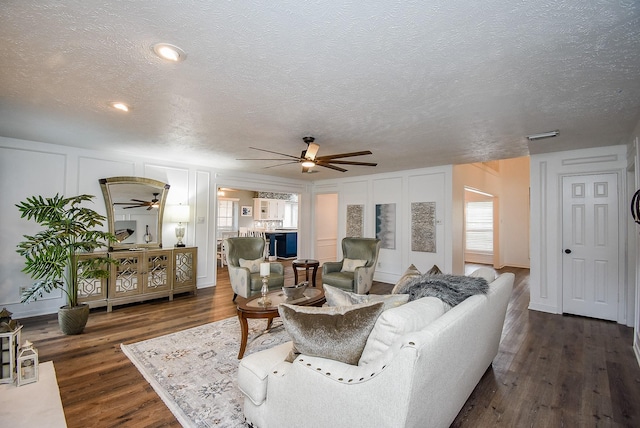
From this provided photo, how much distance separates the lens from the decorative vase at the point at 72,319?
10.4 ft

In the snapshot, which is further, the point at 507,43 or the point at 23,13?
the point at 507,43

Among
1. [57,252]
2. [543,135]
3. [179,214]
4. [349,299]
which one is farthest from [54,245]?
[543,135]

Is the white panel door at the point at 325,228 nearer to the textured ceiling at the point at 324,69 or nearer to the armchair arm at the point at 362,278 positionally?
the armchair arm at the point at 362,278

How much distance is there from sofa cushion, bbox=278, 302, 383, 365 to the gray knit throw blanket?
0.50 meters

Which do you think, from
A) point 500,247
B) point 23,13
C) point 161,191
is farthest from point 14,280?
point 500,247

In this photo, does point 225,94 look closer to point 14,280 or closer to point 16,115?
point 16,115

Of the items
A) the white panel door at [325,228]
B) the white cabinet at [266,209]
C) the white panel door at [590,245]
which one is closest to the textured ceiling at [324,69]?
the white panel door at [590,245]

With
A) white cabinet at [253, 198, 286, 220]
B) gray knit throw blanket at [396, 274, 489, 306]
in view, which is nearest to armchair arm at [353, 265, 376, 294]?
gray knit throw blanket at [396, 274, 489, 306]

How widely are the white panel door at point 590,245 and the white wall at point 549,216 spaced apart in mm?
85

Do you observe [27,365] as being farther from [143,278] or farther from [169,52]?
[169,52]

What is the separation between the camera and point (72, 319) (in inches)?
125

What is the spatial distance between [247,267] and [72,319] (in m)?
2.08

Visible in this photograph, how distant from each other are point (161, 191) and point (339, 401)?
471 centimetres

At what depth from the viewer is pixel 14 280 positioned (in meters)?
3.71
